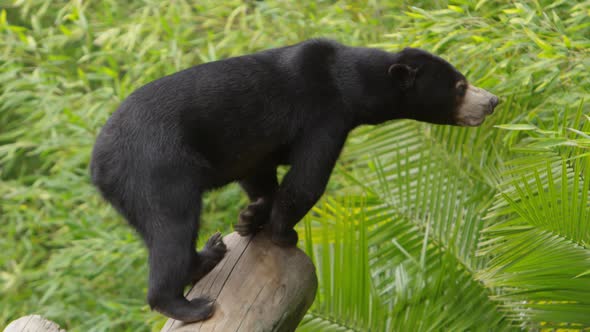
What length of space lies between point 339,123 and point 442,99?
50 cm

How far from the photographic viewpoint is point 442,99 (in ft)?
10.3

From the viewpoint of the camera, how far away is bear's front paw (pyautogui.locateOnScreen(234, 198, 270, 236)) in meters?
3.00

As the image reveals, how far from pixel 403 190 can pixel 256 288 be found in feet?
4.57

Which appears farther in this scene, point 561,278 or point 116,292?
point 116,292

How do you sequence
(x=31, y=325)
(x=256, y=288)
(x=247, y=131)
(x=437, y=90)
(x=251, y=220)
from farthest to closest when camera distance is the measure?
(x=437, y=90)
(x=251, y=220)
(x=247, y=131)
(x=256, y=288)
(x=31, y=325)

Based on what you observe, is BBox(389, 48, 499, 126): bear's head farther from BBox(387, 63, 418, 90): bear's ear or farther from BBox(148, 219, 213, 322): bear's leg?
BBox(148, 219, 213, 322): bear's leg

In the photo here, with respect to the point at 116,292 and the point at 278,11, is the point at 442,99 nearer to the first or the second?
the point at 278,11

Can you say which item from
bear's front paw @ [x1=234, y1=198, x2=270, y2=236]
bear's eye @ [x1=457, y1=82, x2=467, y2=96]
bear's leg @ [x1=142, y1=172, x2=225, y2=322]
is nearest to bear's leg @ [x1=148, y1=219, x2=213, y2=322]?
bear's leg @ [x1=142, y1=172, x2=225, y2=322]

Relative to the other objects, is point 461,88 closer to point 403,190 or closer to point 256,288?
point 403,190

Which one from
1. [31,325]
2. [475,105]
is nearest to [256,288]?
[31,325]

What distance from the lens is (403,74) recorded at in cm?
306

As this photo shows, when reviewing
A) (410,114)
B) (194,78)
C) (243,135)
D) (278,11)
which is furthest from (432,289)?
(278,11)

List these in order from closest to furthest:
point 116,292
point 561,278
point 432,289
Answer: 1. point 561,278
2. point 432,289
3. point 116,292

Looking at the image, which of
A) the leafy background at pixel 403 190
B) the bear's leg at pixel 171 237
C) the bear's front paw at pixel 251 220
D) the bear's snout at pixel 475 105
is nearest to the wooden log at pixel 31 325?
the bear's leg at pixel 171 237
